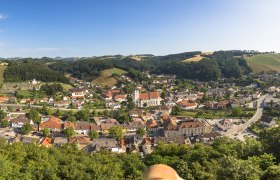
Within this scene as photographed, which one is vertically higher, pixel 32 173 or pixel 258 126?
pixel 32 173

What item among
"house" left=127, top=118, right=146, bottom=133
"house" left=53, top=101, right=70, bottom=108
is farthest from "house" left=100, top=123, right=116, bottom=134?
"house" left=53, top=101, right=70, bottom=108

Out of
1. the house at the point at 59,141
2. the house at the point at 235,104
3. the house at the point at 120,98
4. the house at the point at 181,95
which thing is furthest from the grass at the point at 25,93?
the house at the point at 235,104

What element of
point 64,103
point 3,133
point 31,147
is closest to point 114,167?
point 31,147

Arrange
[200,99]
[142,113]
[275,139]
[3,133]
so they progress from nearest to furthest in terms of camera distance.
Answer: [275,139], [3,133], [142,113], [200,99]

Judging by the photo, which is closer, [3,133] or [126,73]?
[3,133]

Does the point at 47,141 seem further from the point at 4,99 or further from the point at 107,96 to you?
the point at 107,96

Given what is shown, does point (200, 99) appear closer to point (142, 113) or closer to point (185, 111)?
point (185, 111)

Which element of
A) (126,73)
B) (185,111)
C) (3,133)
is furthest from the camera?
(126,73)

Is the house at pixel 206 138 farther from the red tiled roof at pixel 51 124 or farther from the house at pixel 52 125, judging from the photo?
the red tiled roof at pixel 51 124
